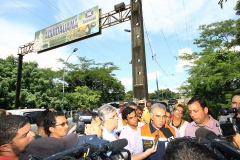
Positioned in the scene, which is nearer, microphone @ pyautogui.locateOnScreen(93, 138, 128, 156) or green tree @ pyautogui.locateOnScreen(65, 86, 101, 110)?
microphone @ pyautogui.locateOnScreen(93, 138, 128, 156)

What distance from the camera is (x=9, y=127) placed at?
1.46 m

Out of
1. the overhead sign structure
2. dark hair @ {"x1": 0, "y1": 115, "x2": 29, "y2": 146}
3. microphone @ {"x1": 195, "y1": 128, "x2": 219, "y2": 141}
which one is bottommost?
microphone @ {"x1": 195, "y1": 128, "x2": 219, "y2": 141}

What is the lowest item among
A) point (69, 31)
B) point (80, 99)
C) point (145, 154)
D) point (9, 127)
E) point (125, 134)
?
point (145, 154)

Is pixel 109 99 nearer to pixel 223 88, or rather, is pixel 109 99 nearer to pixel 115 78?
pixel 115 78

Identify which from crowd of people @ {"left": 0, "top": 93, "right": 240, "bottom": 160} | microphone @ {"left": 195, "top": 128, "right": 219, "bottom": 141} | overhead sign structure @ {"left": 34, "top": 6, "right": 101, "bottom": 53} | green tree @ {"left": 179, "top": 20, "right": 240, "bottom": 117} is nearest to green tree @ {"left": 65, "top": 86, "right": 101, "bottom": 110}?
overhead sign structure @ {"left": 34, "top": 6, "right": 101, "bottom": 53}

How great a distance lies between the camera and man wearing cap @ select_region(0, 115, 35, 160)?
4.60 feet

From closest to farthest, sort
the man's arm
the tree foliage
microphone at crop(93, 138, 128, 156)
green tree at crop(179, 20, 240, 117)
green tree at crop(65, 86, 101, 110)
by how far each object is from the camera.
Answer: microphone at crop(93, 138, 128, 156) → the man's arm → green tree at crop(179, 20, 240, 117) → the tree foliage → green tree at crop(65, 86, 101, 110)

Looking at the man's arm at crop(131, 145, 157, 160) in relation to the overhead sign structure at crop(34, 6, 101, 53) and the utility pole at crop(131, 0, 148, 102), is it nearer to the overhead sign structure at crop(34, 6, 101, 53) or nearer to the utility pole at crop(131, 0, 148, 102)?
the utility pole at crop(131, 0, 148, 102)

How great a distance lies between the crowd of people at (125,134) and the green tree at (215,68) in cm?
579

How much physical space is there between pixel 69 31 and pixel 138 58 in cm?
737

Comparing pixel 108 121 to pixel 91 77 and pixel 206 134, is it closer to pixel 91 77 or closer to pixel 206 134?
pixel 206 134

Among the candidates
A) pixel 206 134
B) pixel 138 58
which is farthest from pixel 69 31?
pixel 206 134

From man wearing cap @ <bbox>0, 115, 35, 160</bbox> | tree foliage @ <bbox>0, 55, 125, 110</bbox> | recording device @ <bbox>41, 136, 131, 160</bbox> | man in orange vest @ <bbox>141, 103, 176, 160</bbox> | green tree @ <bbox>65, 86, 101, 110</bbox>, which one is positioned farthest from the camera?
green tree @ <bbox>65, 86, 101, 110</bbox>

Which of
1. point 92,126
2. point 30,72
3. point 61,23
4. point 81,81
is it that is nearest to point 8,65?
point 30,72
